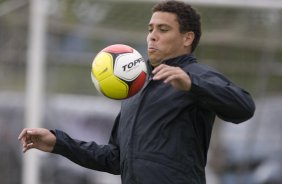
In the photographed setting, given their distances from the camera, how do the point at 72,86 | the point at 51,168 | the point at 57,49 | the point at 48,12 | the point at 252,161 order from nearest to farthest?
the point at 48,12 → the point at 51,168 → the point at 57,49 → the point at 252,161 → the point at 72,86

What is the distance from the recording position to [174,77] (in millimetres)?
3852

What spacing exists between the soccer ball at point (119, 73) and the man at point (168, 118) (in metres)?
0.07

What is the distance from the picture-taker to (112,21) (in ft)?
34.2

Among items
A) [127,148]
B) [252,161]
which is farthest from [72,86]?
[127,148]

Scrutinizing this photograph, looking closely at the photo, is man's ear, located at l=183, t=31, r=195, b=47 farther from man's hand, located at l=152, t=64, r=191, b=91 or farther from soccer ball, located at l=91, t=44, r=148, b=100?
man's hand, located at l=152, t=64, r=191, b=91

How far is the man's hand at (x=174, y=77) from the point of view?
3.85 m

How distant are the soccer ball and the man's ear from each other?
268 millimetres

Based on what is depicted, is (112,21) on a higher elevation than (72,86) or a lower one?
higher

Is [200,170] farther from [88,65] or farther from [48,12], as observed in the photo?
[88,65]

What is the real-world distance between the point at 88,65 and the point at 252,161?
282 centimetres

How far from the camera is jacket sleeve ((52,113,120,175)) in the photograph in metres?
4.68

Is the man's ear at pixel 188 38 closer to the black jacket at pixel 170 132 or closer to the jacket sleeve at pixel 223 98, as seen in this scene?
the black jacket at pixel 170 132

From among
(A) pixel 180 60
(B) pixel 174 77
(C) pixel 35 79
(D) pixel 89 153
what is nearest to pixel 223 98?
(B) pixel 174 77

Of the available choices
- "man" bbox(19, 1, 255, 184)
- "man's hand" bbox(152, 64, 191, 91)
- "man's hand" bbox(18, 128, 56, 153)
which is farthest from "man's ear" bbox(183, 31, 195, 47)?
"man's hand" bbox(18, 128, 56, 153)
